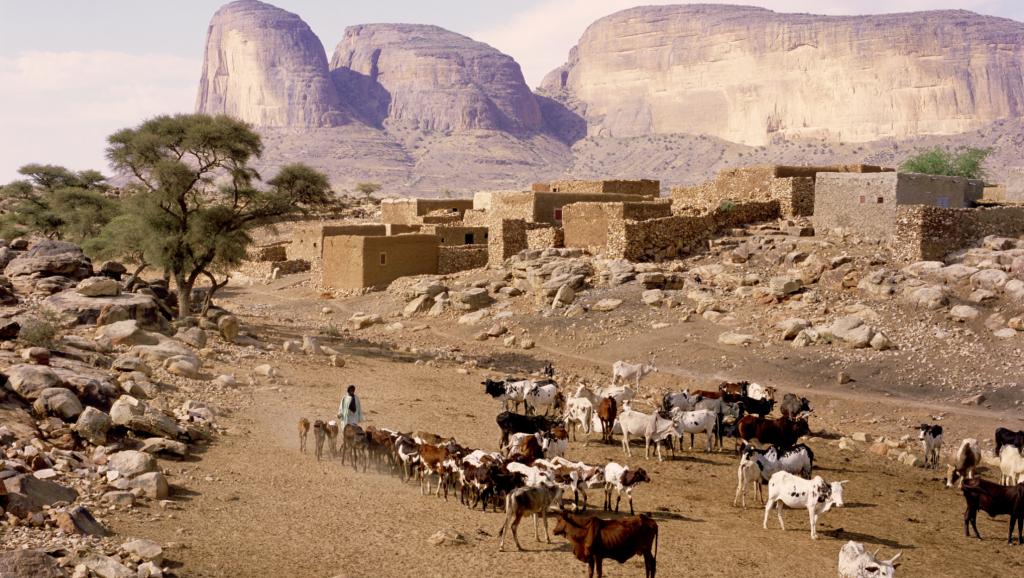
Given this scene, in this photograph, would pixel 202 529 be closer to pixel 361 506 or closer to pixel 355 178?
pixel 361 506

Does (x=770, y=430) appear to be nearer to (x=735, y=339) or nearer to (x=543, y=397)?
(x=543, y=397)

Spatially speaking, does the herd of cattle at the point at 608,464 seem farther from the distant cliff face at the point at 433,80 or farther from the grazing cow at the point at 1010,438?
the distant cliff face at the point at 433,80

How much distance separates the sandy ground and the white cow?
93 centimetres

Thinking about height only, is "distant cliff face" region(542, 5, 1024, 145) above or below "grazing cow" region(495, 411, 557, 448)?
above

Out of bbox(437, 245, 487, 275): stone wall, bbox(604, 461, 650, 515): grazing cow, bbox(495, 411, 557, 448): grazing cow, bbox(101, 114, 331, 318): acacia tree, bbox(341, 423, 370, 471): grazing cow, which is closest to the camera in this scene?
bbox(604, 461, 650, 515): grazing cow

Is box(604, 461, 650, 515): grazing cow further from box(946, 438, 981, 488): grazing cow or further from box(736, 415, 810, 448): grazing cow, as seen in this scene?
box(946, 438, 981, 488): grazing cow

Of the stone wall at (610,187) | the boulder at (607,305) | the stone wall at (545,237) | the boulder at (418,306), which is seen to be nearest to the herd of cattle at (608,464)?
the boulder at (607,305)

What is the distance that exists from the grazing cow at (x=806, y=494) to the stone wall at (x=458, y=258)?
23553 millimetres

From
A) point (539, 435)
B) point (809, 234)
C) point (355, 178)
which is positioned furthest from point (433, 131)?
point (539, 435)

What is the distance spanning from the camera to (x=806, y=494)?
10703mm

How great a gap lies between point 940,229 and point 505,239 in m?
14.0

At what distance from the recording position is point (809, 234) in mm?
29250

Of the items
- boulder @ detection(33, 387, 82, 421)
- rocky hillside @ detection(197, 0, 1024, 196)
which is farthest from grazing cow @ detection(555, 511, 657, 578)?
rocky hillside @ detection(197, 0, 1024, 196)

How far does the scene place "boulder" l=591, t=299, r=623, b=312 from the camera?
26203mm
